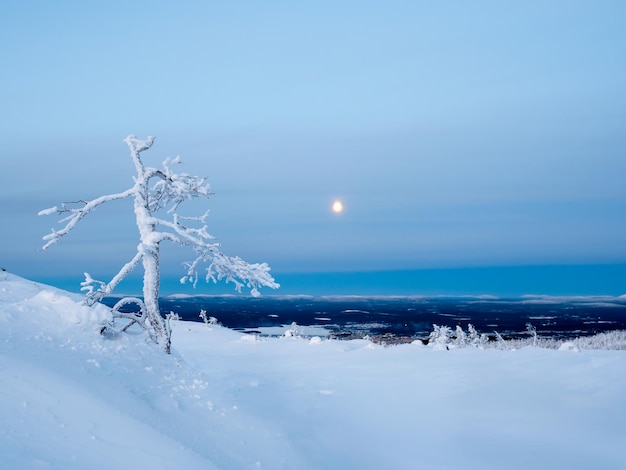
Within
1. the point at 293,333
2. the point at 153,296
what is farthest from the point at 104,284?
the point at 293,333

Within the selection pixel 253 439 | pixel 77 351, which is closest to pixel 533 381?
pixel 253 439

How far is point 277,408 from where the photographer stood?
10.6m

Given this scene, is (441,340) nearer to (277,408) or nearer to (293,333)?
(293,333)

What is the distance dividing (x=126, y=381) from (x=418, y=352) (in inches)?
412

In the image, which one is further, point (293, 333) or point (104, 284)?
point (293, 333)

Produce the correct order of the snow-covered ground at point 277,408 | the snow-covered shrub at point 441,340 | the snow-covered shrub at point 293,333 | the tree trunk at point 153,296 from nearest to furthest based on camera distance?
the snow-covered ground at point 277,408 → the tree trunk at point 153,296 → the snow-covered shrub at point 441,340 → the snow-covered shrub at point 293,333

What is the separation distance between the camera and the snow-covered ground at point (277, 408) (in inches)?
236

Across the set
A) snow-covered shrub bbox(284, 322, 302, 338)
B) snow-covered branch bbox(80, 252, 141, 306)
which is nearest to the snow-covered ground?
snow-covered branch bbox(80, 252, 141, 306)

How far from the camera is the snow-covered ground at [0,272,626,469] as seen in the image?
5.99m

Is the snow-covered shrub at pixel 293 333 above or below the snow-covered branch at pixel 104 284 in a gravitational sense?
below

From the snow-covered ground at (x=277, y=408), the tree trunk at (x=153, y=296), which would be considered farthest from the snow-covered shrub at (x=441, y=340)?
the tree trunk at (x=153, y=296)

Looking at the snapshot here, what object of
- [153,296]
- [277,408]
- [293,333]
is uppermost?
[153,296]

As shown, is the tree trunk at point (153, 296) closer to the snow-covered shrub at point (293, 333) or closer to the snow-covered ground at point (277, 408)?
the snow-covered ground at point (277, 408)

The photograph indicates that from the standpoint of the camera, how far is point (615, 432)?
9.00 metres
